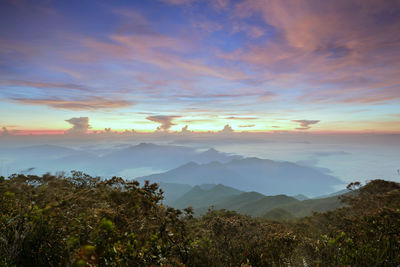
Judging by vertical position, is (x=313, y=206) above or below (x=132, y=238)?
below

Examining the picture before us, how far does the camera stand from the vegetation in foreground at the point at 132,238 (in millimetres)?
3775

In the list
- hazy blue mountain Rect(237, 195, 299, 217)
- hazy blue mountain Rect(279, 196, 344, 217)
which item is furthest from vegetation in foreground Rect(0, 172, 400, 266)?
hazy blue mountain Rect(237, 195, 299, 217)

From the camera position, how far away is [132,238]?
169 inches

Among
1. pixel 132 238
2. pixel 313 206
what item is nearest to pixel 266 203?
pixel 313 206

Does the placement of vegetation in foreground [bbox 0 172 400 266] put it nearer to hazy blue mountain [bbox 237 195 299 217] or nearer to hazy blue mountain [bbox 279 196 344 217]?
hazy blue mountain [bbox 279 196 344 217]

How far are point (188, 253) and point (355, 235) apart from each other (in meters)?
5.73

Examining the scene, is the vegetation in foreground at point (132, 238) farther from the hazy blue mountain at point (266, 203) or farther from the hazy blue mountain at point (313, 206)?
the hazy blue mountain at point (266, 203)

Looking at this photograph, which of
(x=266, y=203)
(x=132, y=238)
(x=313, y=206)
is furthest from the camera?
(x=266, y=203)

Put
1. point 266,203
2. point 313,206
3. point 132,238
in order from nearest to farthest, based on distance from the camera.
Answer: point 132,238 < point 313,206 < point 266,203

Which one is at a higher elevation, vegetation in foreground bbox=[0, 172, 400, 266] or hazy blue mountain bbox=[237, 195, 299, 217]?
vegetation in foreground bbox=[0, 172, 400, 266]

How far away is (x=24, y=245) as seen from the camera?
161 inches

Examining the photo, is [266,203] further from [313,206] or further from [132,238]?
[132,238]

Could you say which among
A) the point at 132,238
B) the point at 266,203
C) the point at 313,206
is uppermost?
the point at 132,238

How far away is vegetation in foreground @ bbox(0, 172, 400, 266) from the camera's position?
3.78 meters
